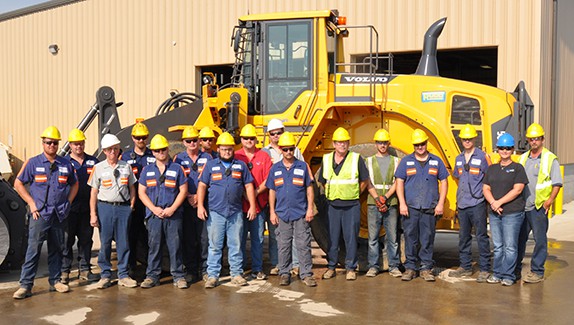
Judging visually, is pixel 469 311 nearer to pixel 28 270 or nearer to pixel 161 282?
pixel 161 282

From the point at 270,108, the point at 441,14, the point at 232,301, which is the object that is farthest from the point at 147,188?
the point at 441,14

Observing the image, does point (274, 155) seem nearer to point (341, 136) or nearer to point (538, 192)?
point (341, 136)

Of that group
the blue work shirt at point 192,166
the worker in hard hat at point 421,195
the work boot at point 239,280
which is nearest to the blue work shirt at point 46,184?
the blue work shirt at point 192,166

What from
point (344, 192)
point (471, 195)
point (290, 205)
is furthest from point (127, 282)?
point (471, 195)

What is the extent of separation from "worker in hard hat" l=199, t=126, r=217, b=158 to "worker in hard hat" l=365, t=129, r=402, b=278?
182cm

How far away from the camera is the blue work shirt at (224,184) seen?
7.19 m

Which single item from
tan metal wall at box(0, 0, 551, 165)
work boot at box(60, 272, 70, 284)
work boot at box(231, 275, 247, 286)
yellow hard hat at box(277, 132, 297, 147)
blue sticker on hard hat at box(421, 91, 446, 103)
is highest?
tan metal wall at box(0, 0, 551, 165)

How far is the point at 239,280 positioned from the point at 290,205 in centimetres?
99

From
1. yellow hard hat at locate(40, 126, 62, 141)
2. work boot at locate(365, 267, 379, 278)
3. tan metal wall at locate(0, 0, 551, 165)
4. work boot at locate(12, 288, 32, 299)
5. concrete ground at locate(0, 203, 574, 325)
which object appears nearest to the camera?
concrete ground at locate(0, 203, 574, 325)

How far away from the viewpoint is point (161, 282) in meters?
7.49

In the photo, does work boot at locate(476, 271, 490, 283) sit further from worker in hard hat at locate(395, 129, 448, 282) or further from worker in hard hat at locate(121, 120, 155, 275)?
worker in hard hat at locate(121, 120, 155, 275)

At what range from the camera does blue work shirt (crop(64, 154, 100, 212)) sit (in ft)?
24.4

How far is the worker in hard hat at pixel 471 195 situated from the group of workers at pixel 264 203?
1cm

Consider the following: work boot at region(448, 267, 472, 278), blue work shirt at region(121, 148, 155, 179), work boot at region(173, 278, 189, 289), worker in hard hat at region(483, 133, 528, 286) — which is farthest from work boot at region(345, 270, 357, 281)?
blue work shirt at region(121, 148, 155, 179)
